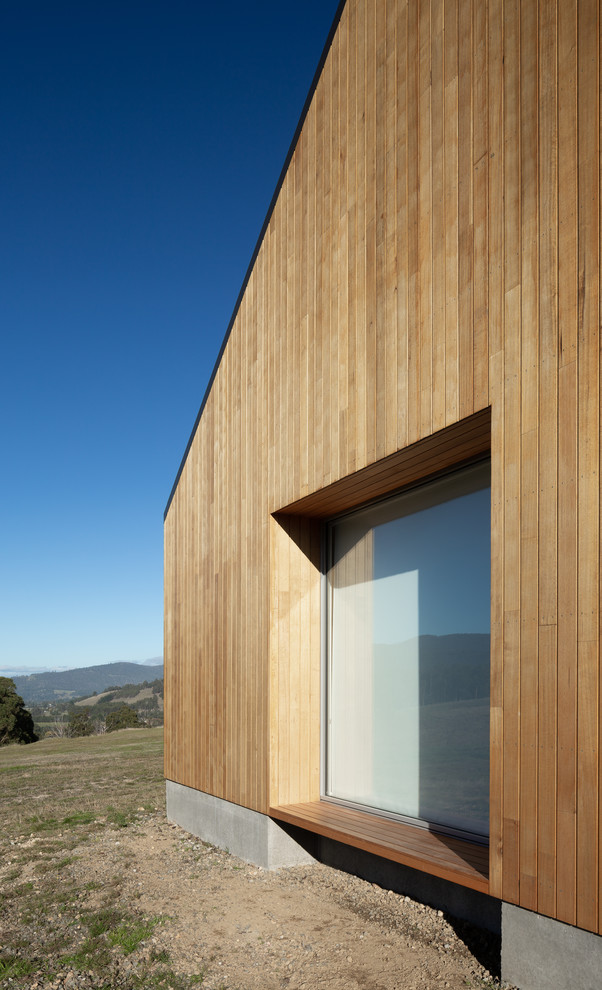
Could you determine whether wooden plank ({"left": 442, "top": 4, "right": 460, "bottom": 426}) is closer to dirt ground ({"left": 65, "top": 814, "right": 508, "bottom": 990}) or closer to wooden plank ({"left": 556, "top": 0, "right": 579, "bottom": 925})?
wooden plank ({"left": 556, "top": 0, "right": 579, "bottom": 925})

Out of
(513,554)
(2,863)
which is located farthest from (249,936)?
(2,863)

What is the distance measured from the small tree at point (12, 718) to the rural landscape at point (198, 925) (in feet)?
88.8

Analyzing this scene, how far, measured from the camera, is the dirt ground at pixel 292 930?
13.1ft

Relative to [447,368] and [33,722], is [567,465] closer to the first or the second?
[447,368]

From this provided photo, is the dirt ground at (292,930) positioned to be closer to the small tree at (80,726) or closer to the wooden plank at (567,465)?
the wooden plank at (567,465)

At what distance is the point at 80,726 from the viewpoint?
43.6 meters

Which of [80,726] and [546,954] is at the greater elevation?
[546,954]

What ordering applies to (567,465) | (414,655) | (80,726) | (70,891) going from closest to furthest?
(567,465) < (414,655) < (70,891) < (80,726)

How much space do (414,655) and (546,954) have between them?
8.02ft

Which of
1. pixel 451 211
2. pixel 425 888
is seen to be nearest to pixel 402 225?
pixel 451 211

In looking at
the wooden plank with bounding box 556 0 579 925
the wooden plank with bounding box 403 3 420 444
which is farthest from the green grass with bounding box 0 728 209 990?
the wooden plank with bounding box 403 3 420 444

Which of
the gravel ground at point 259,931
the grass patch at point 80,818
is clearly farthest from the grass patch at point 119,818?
the gravel ground at point 259,931

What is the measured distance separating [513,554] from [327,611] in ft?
11.1

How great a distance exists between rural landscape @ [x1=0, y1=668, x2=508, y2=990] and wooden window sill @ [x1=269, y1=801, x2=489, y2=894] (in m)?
0.52
